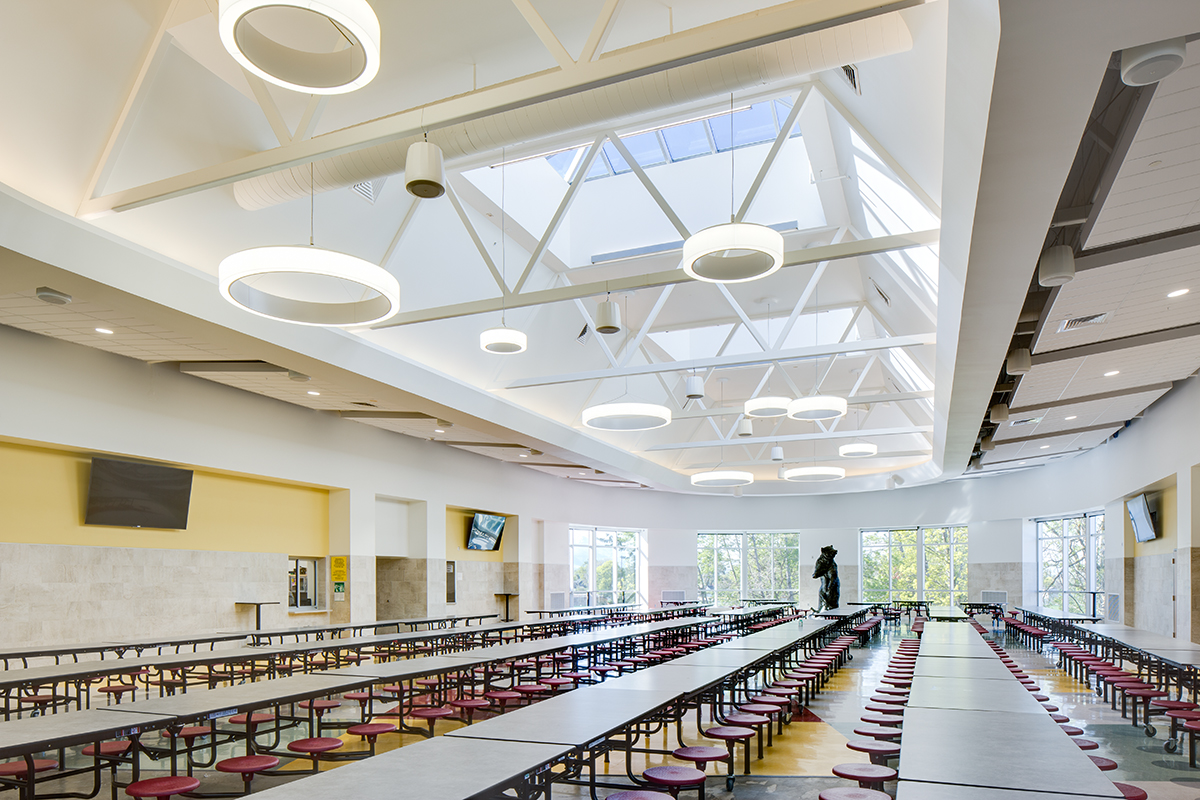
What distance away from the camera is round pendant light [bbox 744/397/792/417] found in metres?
13.1

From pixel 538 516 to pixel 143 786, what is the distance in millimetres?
18362

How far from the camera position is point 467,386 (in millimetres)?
13719

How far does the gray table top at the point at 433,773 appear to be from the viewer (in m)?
3.27

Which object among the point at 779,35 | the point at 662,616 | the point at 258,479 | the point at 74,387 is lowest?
the point at 662,616

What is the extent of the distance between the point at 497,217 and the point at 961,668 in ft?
32.9

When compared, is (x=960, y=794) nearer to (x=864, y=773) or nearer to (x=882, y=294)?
(x=864, y=773)

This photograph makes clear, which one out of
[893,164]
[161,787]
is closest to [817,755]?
[161,787]

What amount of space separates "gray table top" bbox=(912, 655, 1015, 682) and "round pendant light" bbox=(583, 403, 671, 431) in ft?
17.6

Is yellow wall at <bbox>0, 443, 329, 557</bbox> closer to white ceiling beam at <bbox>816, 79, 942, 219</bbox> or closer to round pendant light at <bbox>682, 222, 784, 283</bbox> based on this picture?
round pendant light at <bbox>682, 222, 784, 283</bbox>

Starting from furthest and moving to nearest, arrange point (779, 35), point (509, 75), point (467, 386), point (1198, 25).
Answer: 1. point (467, 386)
2. point (509, 75)
3. point (779, 35)
4. point (1198, 25)

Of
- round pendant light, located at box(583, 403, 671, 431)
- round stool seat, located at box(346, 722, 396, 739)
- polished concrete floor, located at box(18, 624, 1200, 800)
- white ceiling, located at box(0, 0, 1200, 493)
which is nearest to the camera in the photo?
round stool seat, located at box(346, 722, 396, 739)

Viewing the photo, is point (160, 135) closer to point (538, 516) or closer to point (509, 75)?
point (509, 75)

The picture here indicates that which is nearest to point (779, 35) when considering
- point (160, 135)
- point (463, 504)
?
point (160, 135)

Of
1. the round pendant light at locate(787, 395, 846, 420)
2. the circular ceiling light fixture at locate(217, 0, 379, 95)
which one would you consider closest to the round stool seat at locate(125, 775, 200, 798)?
the circular ceiling light fixture at locate(217, 0, 379, 95)
